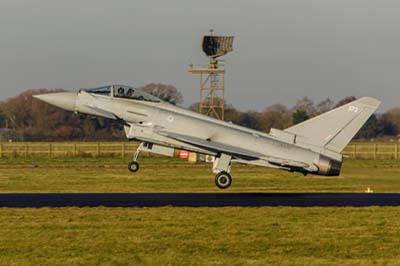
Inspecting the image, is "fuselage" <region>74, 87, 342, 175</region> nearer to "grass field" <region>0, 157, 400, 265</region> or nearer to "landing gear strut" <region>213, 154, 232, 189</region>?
"landing gear strut" <region>213, 154, 232, 189</region>

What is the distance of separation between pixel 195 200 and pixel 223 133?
17.4 feet

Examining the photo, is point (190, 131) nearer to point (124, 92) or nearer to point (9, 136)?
point (124, 92)

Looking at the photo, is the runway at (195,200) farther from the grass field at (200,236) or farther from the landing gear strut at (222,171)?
the landing gear strut at (222,171)

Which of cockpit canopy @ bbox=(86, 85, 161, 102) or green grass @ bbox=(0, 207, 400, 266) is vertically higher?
cockpit canopy @ bbox=(86, 85, 161, 102)

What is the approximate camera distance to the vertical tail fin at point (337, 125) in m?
27.1

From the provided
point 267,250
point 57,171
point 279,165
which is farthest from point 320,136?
point 57,171

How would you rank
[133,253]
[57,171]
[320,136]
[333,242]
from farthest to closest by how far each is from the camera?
[57,171] → [320,136] → [333,242] → [133,253]

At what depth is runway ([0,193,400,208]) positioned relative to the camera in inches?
857

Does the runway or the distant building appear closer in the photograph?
the runway

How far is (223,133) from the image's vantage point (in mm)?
27844

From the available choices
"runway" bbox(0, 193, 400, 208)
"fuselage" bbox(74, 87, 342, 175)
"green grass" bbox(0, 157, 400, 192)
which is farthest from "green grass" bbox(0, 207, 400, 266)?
"green grass" bbox(0, 157, 400, 192)

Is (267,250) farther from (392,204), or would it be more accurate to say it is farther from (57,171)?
(57,171)

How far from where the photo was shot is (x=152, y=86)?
112 meters

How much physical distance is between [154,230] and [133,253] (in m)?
2.52
